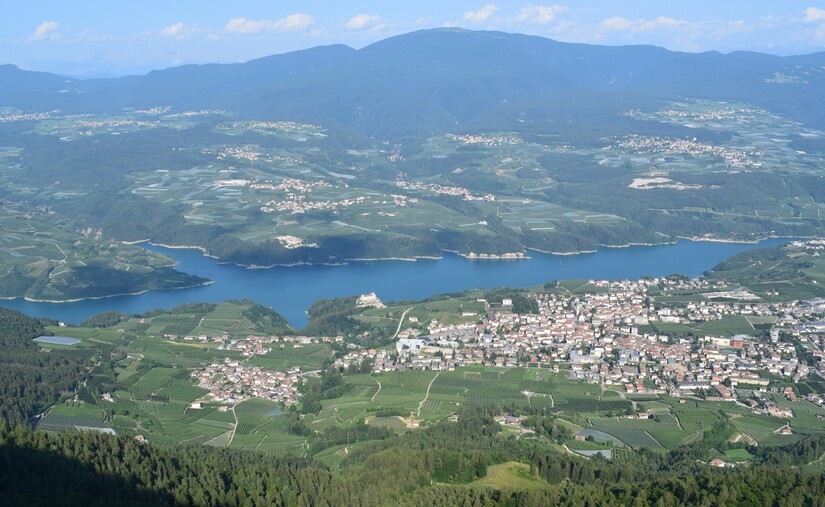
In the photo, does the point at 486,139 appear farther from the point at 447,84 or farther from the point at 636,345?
the point at 636,345

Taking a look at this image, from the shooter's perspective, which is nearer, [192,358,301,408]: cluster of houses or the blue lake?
[192,358,301,408]: cluster of houses

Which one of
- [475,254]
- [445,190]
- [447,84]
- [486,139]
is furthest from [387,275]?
[447,84]

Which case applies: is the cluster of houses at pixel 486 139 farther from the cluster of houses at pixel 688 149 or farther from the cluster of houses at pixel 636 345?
the cluster of houses at pixel 636 345

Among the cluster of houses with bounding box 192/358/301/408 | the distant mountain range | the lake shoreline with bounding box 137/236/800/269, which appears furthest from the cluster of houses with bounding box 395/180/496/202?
the cluster of houses with bounding box 192/358/301/408

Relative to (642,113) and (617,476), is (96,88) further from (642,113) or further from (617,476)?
(617,476)

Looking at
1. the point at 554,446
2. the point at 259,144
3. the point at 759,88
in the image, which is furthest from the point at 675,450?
the point at 759,88

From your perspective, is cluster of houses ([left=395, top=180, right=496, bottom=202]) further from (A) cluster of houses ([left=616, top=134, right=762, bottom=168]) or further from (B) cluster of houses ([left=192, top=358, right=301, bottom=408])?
(B) cluster of houses ([left=192, top=358, right=301, bottom=408])
